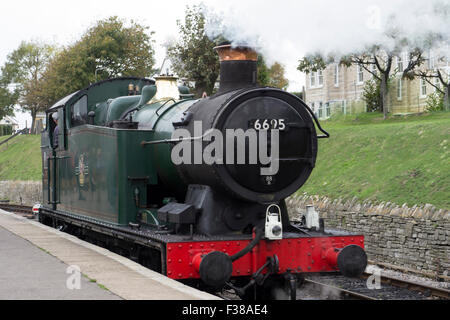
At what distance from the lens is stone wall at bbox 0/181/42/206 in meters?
35.5

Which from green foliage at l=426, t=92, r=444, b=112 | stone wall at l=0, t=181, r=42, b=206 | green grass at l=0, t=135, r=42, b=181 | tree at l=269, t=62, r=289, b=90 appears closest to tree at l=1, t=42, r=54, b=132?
green grass at l=0, t=135, r=42, b=181

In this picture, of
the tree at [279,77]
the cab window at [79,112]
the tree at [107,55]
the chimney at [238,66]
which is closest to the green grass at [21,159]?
the tree at [107,55]

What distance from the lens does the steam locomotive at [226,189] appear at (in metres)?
7.46

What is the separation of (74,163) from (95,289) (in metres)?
4.84

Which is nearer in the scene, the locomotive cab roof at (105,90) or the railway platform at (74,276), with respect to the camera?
the railway platform at (74,276)

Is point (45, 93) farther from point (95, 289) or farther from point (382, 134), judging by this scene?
point (95, 289)

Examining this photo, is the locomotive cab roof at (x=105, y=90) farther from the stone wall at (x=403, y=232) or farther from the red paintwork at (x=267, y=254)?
the stone wall at (x=403, y=232)

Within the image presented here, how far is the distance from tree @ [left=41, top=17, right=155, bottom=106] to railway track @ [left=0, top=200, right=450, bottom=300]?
29868mm

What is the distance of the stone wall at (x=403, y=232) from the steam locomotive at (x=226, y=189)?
3.57m

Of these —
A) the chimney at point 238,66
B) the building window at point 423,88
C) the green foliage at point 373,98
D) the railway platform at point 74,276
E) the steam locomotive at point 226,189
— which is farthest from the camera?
the building window at point 423,88

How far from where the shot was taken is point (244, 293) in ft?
24.7

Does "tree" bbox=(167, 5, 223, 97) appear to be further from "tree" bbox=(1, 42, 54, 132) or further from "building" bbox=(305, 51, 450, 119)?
"tree" bbox=(1, 42, 54, 132)

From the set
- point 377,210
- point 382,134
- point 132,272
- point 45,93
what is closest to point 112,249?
point 132,272

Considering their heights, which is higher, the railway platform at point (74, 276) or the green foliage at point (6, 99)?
the green foliage at point (6, 99)
